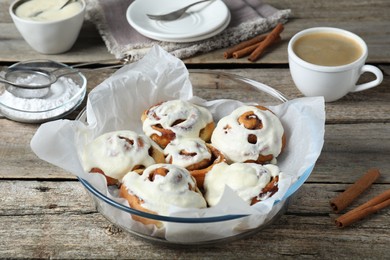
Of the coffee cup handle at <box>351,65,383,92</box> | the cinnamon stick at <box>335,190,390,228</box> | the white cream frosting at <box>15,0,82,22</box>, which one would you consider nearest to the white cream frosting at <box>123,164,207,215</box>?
the cinnamon stick at <box>335,190,390,228</box>

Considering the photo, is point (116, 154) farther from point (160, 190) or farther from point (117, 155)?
point (160, 190)

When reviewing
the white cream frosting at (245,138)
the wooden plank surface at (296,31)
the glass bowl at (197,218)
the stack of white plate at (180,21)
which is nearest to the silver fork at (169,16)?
the stack of white plate at (180,21)

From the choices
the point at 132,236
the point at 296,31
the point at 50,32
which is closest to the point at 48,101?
the point at 50,32

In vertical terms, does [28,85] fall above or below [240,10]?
above

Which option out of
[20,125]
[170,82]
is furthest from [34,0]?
[170,82]

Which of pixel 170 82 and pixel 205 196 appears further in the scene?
pixel 170 82

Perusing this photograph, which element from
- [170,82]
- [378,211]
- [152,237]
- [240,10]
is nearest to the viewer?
[152,237]

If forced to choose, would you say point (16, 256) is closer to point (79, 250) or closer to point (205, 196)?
point (79, 250)
